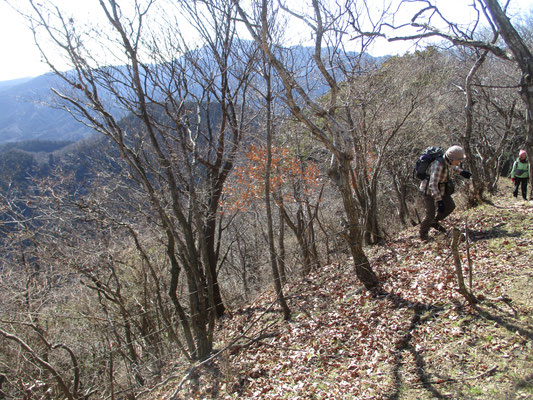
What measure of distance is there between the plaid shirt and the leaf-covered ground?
0.66 meters

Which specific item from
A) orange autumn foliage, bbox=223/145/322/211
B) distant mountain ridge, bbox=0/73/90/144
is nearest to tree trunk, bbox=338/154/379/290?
orange autumn foliage, bbox=223/145/322/211

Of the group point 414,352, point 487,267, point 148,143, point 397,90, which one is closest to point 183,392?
point 414,352

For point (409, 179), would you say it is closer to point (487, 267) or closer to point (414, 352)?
point (487, 267)

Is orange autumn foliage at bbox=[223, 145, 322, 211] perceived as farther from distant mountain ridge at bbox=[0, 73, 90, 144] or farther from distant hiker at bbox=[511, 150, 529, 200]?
distant mountain ridge at bbox=[0, 73, 90, 144]

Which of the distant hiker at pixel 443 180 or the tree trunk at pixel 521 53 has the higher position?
the tree trunk at pixel 521 53

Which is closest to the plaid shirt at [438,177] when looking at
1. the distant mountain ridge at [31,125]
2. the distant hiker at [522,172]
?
the distant hiker at [522,172]

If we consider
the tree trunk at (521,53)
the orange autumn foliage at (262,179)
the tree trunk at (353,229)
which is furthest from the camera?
the orange autumn foliage at (262,179)

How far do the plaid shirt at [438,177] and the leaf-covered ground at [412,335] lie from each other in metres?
0.66

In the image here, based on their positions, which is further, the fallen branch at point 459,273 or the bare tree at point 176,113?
the bare tree at point 176,113

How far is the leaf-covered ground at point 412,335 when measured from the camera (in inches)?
129

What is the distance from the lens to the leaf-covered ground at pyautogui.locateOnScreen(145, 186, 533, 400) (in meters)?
3.27

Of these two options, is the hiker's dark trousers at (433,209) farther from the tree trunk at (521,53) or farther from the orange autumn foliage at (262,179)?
the orange autumn foliage at (262,179)

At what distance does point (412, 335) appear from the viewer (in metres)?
4.07

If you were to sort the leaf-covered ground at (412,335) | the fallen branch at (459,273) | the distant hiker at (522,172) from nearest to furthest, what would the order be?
the leaf-covered ground at (412,335)
the fallen branch at (459,273)
the distant hiker at (522,172)
